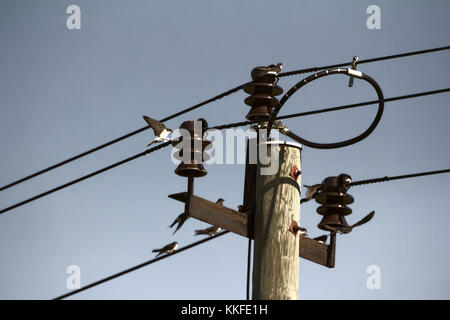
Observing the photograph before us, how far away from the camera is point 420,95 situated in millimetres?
8609

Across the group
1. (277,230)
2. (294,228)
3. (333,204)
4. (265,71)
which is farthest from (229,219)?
(265,71)

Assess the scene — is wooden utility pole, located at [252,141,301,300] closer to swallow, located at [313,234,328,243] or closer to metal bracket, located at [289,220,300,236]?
metal bracket, located at [289,220,300,236]

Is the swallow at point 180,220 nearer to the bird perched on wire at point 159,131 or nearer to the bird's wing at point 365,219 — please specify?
the bird perched on wire at point 159,131

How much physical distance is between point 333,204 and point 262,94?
125 centimetres

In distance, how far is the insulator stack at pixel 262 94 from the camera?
8.04 metres

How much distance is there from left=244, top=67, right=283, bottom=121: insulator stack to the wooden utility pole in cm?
74

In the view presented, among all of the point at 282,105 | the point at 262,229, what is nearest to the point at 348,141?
the point at 282,105

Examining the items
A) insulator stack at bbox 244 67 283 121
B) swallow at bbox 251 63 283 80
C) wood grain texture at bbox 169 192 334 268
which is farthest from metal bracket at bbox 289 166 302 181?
swallow at bbox 251 63 283 80

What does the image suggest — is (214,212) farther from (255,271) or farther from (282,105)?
(282,105)

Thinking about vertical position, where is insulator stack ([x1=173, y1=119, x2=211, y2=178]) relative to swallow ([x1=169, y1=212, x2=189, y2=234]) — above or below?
above

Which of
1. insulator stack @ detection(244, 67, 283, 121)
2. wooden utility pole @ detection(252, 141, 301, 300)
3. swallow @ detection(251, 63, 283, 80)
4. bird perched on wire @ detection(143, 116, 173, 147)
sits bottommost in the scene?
wooden utility pole @ detection(252, 141, 301, 300)

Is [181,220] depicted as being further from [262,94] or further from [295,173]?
[262,94]

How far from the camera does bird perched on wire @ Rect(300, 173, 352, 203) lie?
8.24 meters

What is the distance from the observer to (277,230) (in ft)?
23.1
